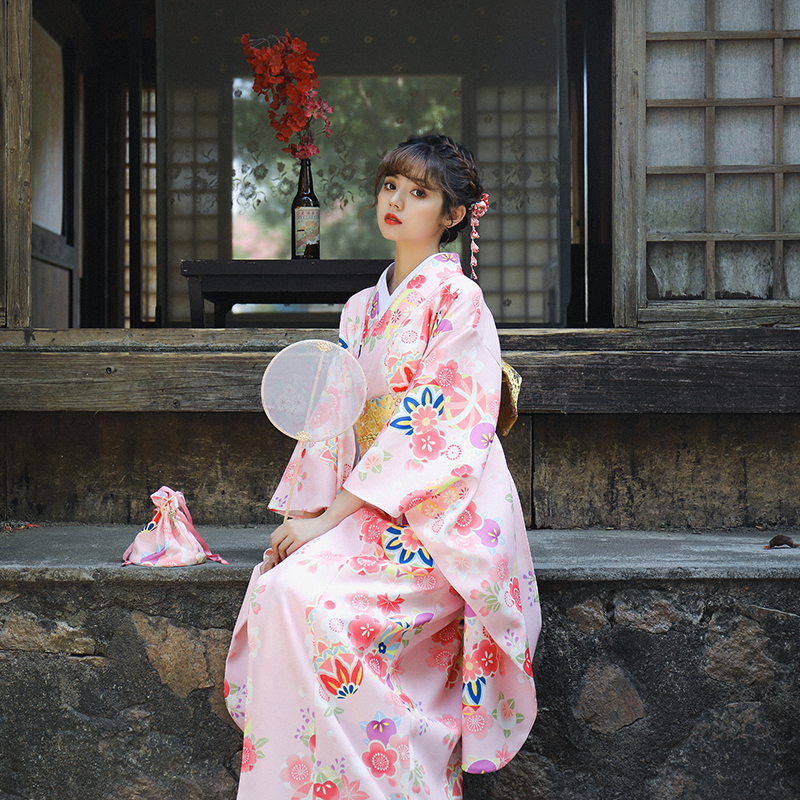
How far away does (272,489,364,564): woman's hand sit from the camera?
76.7 inches

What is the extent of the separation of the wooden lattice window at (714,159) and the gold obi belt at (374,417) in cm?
154

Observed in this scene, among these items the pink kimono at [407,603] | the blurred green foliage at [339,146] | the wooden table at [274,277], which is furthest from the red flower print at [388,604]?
the blurred green foliage at [339,146]

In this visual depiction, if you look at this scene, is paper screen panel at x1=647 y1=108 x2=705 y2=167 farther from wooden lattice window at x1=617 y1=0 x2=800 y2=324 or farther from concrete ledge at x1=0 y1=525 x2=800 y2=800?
concrete ledge at x1=0 y1=525 x2=800 y2=800

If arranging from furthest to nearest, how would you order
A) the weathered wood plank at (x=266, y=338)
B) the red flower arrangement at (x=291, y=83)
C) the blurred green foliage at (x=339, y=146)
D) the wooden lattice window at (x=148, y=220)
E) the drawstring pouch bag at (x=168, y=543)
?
the wooden lattice window at (x=148, y=220) → the blurred green foliage at (x=339, y=146) → the red flower arrangement at (x=291, y=83) → the weathered wood plank at (x=266, y=338) → the drawstring pouch bag at (x=168, y=543)

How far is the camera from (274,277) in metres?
3.33

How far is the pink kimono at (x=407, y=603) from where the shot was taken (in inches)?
68.2

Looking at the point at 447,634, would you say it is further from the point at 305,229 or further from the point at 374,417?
the point at 305,229

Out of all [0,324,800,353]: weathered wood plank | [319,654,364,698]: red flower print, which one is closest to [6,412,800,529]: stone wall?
[0,324,800,353]: weathered wood plank

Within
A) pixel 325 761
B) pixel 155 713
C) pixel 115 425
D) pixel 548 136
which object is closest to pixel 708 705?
pixel 325 761

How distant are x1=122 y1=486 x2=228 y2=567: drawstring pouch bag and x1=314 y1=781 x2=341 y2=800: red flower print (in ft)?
2.90

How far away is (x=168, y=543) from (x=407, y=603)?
94 cm

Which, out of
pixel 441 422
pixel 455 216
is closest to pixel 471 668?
pixel 441 422

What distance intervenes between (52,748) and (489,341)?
5.68 feet

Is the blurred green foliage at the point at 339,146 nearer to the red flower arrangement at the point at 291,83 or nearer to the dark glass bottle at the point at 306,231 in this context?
the red flower arrangement at the point at 291,83
